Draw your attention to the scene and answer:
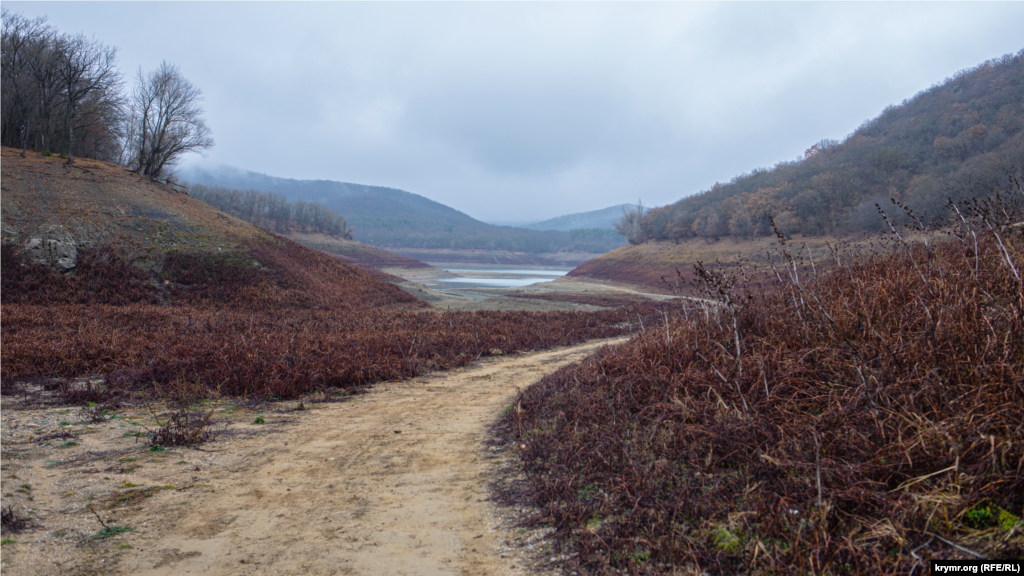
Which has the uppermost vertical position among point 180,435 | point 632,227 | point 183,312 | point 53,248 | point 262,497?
point 632,227

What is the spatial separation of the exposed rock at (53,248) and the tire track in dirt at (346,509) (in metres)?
20.5

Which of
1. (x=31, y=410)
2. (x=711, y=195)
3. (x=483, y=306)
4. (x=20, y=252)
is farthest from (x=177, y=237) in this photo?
(x=711, y=195)

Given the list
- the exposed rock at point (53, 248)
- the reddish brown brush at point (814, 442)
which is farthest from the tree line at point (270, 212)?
the reddish brown brush at point (814, 442)

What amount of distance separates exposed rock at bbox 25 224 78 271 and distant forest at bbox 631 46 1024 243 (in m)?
48.3

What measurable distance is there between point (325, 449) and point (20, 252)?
22.8 m

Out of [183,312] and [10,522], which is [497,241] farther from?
[10,522]

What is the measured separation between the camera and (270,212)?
4200 inches

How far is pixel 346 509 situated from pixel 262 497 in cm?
92

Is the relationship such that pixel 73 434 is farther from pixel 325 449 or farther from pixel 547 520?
pixel 547 520

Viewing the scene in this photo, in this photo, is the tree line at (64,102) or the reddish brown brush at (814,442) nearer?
the reddish brown brush at (814,442)

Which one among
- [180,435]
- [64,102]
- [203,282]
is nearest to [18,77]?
[64,102]

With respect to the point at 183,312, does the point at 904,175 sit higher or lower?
higher

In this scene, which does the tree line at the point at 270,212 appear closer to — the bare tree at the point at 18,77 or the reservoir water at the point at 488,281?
the reservoir water at the point at 488,281

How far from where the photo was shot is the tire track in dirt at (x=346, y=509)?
133 inches
